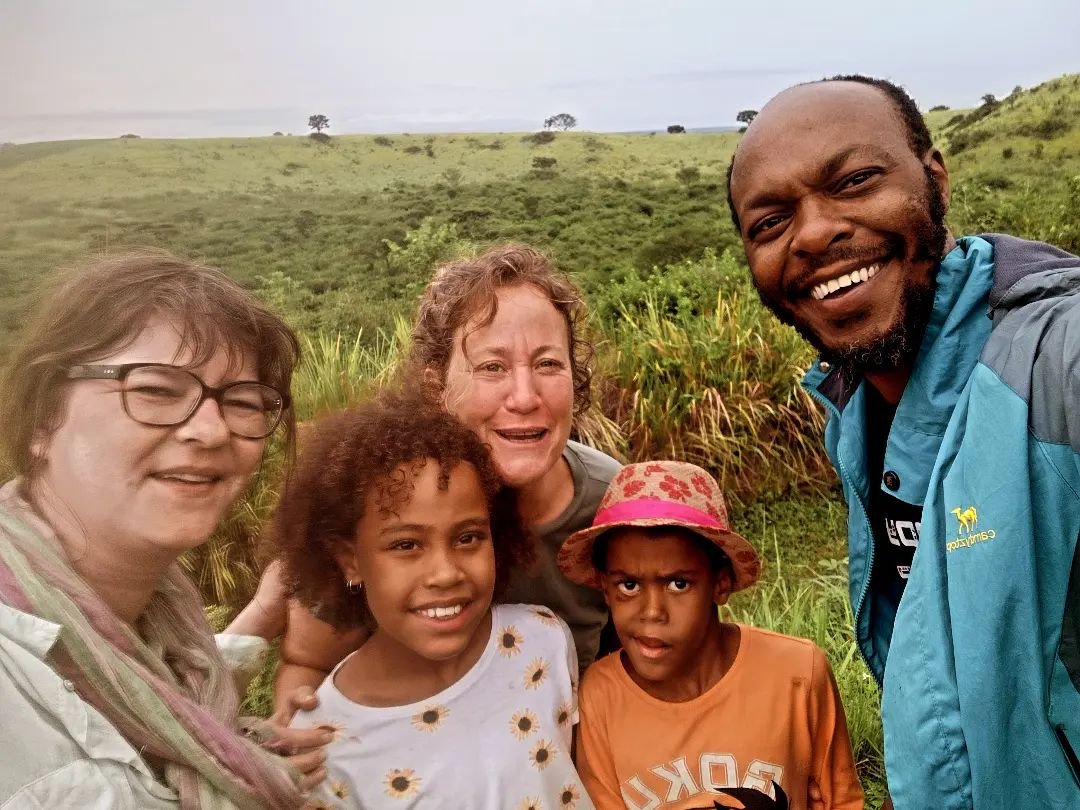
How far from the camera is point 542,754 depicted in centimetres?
176

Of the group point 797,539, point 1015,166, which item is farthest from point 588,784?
point 1015,166

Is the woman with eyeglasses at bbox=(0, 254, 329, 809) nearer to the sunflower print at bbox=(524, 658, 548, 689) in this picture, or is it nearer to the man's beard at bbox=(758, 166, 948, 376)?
the sunflower print at bbox=(524, 658, 548, 689)

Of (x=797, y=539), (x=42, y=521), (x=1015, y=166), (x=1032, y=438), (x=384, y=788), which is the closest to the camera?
(x=42, y=521)

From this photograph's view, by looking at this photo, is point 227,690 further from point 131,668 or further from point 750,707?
point 750,707

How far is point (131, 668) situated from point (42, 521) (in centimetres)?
26

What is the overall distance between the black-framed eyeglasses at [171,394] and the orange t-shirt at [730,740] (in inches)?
39.5

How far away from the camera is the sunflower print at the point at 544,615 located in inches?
75.3

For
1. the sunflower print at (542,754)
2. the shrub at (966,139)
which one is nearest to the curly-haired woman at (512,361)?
the sunflower print at (542,754)

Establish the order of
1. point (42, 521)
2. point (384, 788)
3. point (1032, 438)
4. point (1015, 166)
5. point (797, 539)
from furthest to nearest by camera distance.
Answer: point (1015, 166)
point (797, 539)
point (384, 788)
point (1032, 438)
point (42, 521)

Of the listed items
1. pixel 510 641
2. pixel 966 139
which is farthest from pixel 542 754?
pixel 966 139

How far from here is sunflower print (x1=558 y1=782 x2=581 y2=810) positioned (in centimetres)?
177

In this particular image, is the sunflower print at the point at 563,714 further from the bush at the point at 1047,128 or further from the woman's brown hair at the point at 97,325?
the bush at the point at 1047,128

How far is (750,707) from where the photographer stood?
1.86 meters

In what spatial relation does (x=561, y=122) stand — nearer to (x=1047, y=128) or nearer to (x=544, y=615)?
(x=544, y=615)
